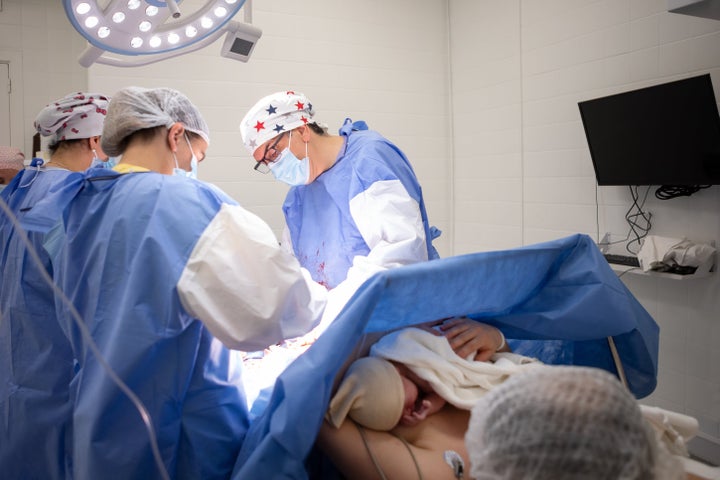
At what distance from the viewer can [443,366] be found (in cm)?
141

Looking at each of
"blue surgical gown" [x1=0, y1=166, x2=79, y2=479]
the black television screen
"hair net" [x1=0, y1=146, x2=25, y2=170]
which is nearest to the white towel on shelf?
the black television screen

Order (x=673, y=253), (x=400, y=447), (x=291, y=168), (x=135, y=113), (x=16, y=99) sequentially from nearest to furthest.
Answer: (x=400, y=447) < (x=135, y=113) < (x=291, y=168) < (x=673, y=253) < (x=16, y=99)

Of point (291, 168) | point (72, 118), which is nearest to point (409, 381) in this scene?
point (291, 168)

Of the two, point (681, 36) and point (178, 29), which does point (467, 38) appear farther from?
point (178, 29)

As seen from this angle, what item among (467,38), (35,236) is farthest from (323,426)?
(467,38)

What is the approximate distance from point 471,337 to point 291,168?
1425mm

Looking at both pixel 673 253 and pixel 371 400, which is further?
pixel 673 253

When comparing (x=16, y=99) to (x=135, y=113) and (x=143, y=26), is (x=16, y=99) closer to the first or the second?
(x=135, y=113)

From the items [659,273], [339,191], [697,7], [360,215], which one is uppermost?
[697,7]

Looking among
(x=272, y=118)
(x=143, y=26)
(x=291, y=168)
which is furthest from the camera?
(x=291, y=168)

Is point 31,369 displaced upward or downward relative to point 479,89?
downward

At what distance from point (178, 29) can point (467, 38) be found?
333cm

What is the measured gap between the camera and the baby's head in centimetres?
129

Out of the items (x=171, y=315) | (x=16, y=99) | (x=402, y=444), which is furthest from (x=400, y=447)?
(x=16, y=99)
